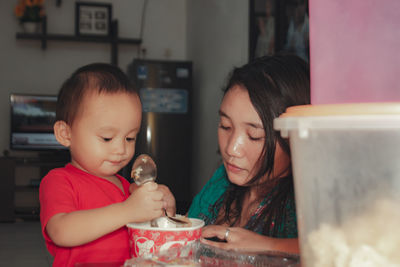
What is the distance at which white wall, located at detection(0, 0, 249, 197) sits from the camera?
4234 millimetres

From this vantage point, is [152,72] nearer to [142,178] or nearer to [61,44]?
[61,44]

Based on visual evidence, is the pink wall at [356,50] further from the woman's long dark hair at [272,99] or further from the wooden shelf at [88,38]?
the wooden shelf at [88,38]

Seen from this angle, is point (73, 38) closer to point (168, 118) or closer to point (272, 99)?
point (168, 118)

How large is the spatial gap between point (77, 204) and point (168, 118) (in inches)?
142

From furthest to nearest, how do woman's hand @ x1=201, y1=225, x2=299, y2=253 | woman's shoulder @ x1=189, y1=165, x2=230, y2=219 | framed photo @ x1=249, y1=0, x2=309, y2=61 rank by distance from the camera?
framed photo @ x1=249, y1=0, x2=309, y2=61, woman's shoulder @ x1=189, y1=165, x2=230, y2=219, woman's hand @ x1=201, y1=225, x2=299, y2=253

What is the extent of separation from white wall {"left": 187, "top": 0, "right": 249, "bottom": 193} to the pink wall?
9.16 ft

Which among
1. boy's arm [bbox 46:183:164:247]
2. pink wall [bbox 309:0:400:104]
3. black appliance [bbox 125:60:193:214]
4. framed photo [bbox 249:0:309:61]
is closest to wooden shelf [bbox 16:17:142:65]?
black appliance [bbox 125:60:193:214]

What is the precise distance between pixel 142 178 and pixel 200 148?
3856mm

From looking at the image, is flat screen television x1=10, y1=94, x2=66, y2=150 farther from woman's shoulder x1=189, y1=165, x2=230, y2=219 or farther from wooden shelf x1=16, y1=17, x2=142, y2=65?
woman's shoulder x1=189, y1=165, x2=230, y2=219

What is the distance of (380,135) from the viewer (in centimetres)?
41

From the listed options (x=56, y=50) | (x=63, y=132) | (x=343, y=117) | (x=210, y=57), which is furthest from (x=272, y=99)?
(x=56, y=50)

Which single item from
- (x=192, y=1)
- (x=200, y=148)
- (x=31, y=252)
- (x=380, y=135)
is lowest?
(x=31, y=252)

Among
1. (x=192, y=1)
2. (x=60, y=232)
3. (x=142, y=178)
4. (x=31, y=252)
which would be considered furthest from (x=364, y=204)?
(x=192, y=1)

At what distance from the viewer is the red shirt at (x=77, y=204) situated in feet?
2.65
